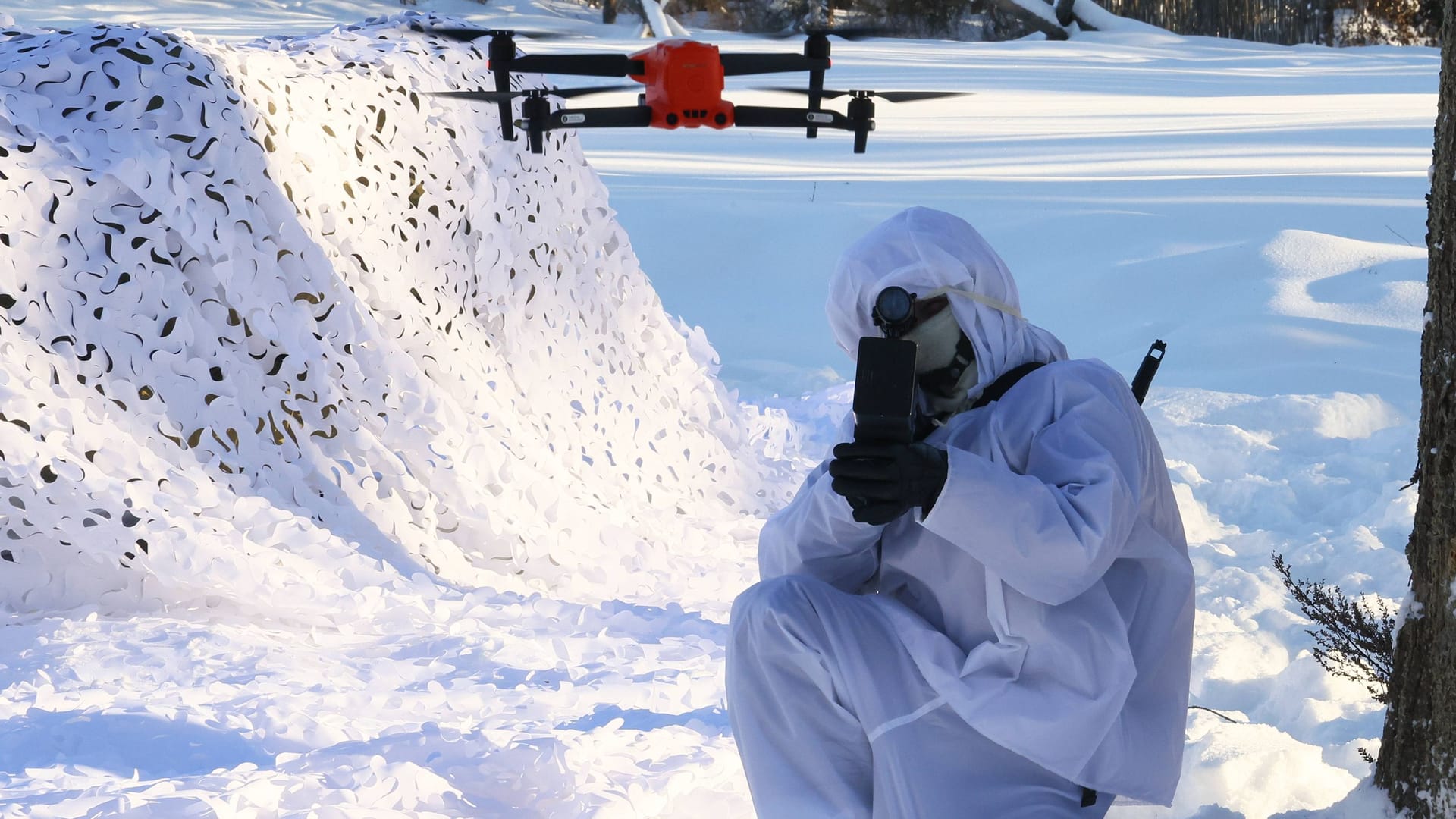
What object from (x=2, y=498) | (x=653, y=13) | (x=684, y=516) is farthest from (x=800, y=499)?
(x=653, y=13)

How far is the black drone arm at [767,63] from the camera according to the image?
2.54 m

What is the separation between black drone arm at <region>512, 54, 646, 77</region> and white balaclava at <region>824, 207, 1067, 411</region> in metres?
0.97

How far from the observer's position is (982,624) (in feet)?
5.26

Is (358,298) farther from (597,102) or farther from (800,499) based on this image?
(597,102)

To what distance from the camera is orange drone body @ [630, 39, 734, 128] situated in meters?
2.47

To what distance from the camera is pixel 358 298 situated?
3375 millimetres

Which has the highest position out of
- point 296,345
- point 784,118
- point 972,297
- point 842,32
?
point 842,32

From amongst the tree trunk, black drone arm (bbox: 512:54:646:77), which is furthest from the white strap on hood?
black drone arm (bbox: 512:54:646:77)

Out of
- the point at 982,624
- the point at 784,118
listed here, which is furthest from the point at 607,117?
the point at 982,624

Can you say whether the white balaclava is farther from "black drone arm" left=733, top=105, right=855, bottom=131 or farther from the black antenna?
"black drone arm" left=733, top=105, right=855, bottom=131

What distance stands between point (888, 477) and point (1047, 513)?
17 centimetres

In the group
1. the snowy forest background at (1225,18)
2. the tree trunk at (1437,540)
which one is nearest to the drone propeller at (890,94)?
the tree trunk at (1437,540)

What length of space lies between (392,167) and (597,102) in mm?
6154

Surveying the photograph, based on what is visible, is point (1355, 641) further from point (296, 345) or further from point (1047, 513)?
point (296, 345)
